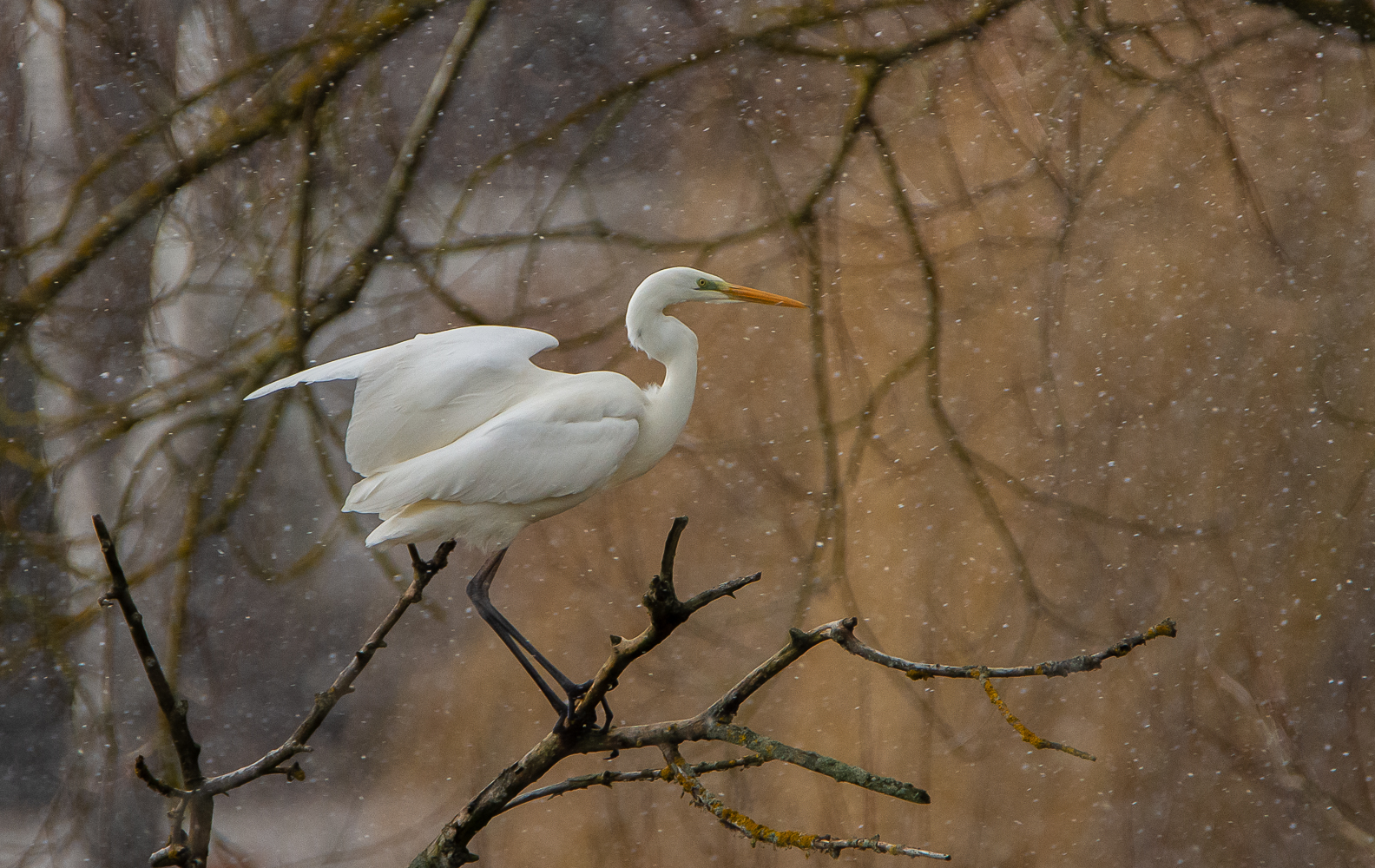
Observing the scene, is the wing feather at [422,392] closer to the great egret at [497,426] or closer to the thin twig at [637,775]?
the great egret at [497,426]

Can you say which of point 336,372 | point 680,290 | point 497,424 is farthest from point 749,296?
point 336,372

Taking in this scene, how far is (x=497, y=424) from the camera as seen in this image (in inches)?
35.5

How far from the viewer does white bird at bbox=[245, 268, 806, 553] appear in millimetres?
884

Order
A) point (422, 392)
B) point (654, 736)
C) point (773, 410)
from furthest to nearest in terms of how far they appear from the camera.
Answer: point (773, 410)
point (422, 392)
point (654, 736)

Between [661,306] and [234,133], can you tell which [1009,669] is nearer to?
[661,306]

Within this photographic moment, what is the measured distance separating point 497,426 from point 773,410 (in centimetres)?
80

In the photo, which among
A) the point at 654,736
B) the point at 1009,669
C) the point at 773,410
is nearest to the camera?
the point at 1009,669

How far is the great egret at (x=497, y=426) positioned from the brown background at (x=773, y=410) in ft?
2.21

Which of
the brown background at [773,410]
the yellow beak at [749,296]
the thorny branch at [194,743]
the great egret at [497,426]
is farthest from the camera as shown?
the brown background at [773,410]

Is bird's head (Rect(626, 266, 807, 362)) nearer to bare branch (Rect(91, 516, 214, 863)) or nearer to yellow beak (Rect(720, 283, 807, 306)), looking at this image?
yellow beak (Rect(720, 283, 807, 306))

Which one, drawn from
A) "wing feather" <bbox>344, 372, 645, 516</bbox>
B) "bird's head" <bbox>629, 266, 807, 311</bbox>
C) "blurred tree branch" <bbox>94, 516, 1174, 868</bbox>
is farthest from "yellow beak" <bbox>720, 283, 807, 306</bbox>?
"blurred tree branch" <bbox>94, 516, 1174, 868</bbox>

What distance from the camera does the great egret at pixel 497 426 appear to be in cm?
88

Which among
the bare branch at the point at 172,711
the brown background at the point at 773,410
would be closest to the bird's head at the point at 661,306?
the bare branch at the point at 172,711

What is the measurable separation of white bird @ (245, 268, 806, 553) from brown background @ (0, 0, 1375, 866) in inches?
26.6
